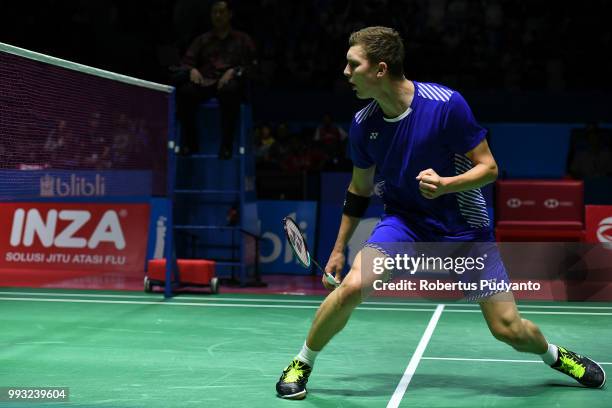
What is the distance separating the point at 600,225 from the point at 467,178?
260 inches

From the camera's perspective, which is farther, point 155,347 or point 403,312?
point 403,312

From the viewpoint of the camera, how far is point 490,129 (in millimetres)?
14602

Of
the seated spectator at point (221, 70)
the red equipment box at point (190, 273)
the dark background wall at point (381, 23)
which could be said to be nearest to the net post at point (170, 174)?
the red equipment box at point (190, 273)

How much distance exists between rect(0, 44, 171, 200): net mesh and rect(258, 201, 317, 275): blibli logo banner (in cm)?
181

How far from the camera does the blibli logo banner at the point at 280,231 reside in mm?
11859

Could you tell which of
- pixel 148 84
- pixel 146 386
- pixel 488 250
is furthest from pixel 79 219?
pixel 488 250

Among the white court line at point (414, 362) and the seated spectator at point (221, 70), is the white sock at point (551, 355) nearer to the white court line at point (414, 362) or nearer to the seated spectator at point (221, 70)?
the white court line at point (414, 362)

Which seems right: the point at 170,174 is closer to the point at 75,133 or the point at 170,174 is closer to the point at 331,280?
the point at 75,133

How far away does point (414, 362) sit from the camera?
6488 mm

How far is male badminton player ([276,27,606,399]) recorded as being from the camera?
4910 millimetres

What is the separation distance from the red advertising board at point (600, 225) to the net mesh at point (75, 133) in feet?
15.6

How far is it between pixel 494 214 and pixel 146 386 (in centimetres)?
656

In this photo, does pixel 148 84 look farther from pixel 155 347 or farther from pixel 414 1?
pixel 414 1

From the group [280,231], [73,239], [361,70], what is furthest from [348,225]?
[73,239]
